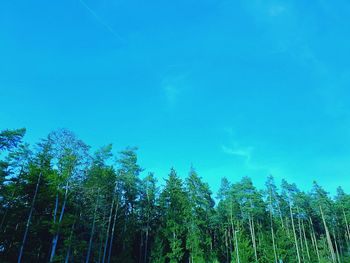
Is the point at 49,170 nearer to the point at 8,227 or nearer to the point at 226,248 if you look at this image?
the point at 8,227

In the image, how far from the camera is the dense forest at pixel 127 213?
25078mm

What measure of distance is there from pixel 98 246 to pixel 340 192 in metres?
59.4

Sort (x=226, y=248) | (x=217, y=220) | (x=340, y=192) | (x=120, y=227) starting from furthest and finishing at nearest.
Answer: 1. (x=340, y=192)
2. (x=226, y=248)
3. (x=217, y=220)
4. (x=120, y=227)

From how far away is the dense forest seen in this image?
25.1m

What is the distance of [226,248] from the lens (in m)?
48.5

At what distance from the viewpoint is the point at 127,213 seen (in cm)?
3666

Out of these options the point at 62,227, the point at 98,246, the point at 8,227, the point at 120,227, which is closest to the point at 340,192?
the point at 120,227

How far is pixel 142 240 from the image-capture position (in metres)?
39.7

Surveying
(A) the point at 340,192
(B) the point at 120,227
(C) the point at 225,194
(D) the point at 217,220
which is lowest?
(B) the point at 120,227

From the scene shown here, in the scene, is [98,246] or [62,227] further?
[98,246]

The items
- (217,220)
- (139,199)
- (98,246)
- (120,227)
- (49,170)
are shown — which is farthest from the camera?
(217,220)

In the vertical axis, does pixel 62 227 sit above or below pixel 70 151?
below

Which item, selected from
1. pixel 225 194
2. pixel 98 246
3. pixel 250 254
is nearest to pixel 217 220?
pixel 225 194

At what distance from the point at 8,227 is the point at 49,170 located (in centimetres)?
641
